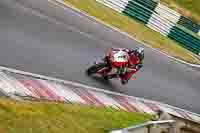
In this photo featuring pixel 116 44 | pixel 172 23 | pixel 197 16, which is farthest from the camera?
pixel 197 16

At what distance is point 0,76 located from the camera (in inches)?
572

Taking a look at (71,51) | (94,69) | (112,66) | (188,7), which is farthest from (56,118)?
(188,7)

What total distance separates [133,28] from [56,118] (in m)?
16.1

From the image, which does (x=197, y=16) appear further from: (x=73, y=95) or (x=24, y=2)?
(x=73, y=95)

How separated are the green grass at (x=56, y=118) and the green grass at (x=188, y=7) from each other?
64.1 feet

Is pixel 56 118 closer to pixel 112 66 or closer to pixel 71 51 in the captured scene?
pixel 112 66

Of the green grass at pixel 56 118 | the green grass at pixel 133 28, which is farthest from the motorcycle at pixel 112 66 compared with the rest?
the green grass at pixel 133 28

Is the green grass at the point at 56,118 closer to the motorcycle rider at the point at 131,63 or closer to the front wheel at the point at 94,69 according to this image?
the front wheel at the point at 94,69

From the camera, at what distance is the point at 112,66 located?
1952 cm

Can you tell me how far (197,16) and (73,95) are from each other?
22.2 meters

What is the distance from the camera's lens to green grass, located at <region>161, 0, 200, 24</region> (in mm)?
35088

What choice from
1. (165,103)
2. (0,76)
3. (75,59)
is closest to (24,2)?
(75,59)

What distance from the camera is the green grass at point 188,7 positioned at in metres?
35.1

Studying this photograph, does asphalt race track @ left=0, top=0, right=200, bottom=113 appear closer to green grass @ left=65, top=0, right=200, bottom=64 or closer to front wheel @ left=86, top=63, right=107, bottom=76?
front wheel @ left=86, top=63, right=107, bottom=76
